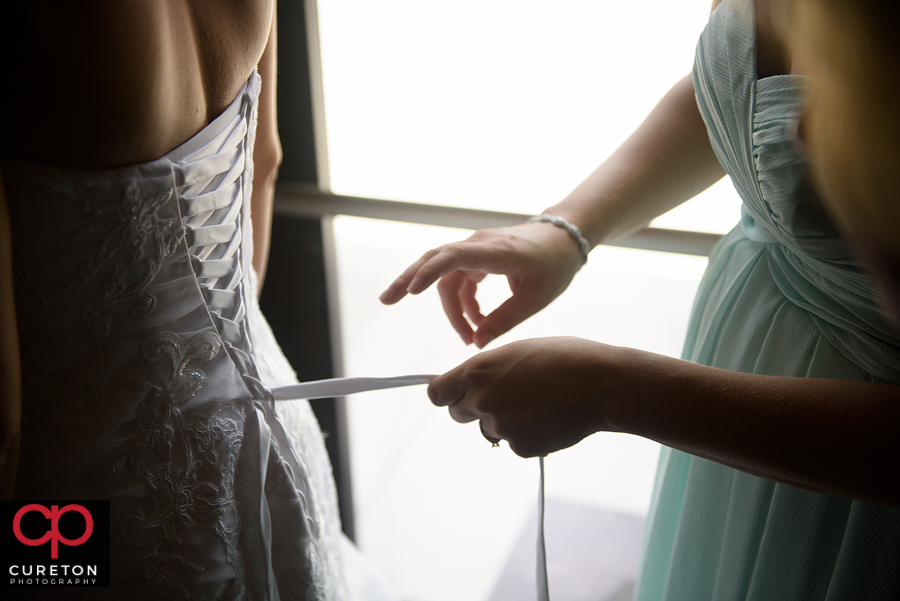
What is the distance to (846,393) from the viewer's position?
1.54 feet

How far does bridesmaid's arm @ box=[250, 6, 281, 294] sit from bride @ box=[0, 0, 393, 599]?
0.18 meters

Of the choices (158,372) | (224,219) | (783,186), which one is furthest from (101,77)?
(783,186)

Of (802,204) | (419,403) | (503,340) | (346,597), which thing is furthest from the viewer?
(419,403)

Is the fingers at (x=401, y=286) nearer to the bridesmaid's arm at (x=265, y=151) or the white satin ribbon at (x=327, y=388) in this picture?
the white satin ribbon at (x=327, y=388)

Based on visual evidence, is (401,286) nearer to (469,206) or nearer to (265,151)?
(265,151)

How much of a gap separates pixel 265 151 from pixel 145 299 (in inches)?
14.4

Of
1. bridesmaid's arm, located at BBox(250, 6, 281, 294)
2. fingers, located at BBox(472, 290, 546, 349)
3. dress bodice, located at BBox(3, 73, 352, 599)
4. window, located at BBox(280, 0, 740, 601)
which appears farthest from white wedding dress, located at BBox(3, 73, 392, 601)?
window, located at BBox(280, 0, 740, 601)

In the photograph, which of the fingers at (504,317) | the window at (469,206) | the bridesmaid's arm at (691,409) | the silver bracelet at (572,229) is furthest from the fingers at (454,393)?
the window at (469,206)

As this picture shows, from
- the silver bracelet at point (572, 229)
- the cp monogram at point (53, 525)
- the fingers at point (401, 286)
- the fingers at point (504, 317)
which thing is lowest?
the cp monogram at point (53, 525)

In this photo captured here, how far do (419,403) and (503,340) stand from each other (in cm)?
33

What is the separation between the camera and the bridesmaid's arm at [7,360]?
498 mm

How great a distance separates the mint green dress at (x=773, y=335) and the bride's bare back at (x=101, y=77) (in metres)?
0.55

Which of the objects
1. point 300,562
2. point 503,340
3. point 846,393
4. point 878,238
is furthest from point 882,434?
point 503,340

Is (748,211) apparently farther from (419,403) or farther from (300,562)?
(419,403)
